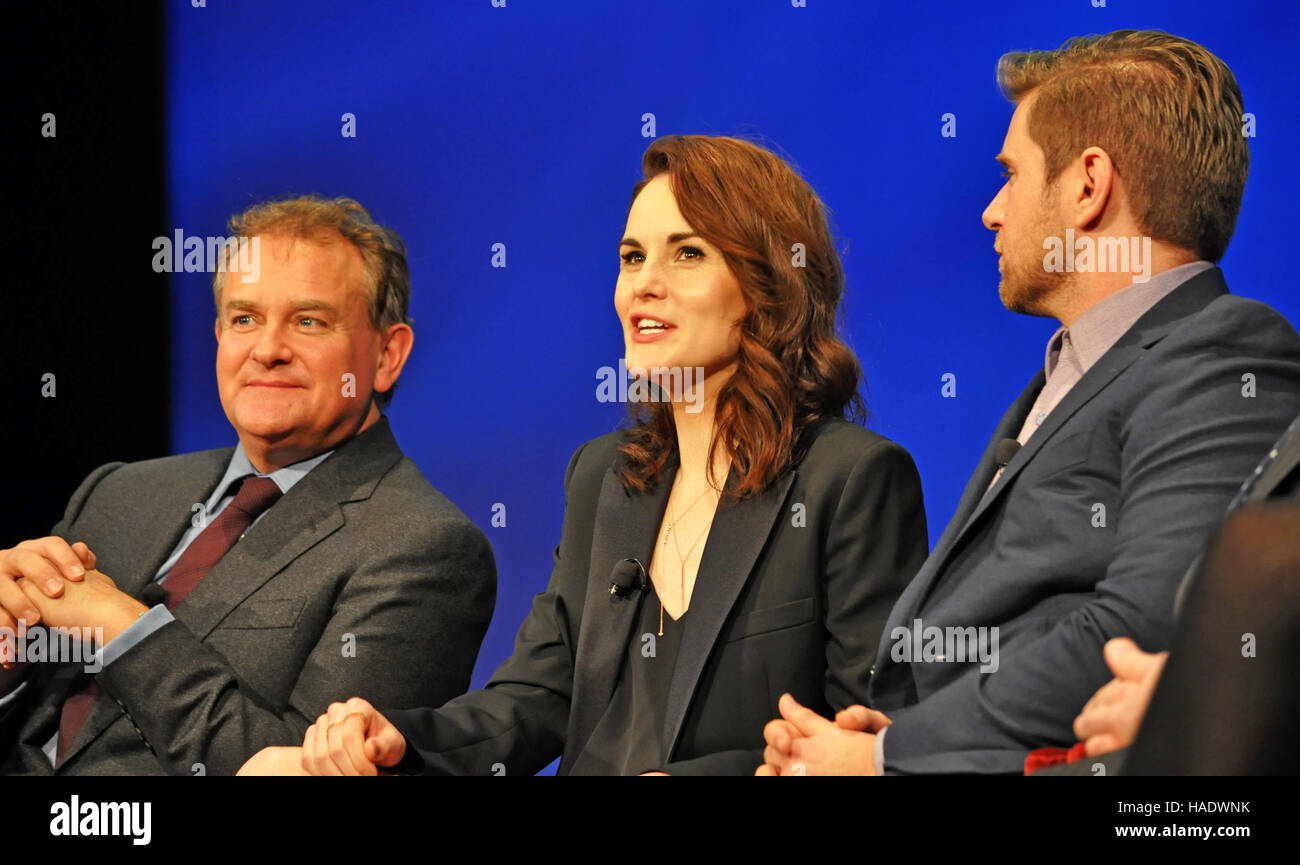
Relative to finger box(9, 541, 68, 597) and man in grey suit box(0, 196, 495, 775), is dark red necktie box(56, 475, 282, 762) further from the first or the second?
finger box(9, 541, 68, 597)

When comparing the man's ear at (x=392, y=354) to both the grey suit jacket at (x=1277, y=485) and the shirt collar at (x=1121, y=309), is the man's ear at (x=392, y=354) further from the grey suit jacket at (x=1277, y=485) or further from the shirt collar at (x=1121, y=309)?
the grey suit jacket at (x=1277, y=485)

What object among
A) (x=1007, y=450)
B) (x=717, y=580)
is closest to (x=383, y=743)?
(x=717, y=580)

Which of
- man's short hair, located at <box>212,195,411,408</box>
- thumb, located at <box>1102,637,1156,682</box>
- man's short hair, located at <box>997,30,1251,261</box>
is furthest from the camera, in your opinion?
man's short hair, located at <box>212,195,411,408</box>

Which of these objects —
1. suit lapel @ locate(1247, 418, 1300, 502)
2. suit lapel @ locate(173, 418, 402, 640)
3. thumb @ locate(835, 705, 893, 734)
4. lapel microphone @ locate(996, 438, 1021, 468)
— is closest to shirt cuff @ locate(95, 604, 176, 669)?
suit lapel @ locate(173, 418, 402, 640)

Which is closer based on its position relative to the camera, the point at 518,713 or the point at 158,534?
the point at 518,713

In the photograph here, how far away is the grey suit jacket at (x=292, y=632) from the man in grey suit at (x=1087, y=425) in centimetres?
94

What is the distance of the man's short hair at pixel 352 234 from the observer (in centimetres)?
321

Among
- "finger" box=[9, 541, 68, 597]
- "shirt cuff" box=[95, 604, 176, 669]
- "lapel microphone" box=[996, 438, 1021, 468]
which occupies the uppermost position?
"lapel microphone" box=[996, 438, 1021, 468]

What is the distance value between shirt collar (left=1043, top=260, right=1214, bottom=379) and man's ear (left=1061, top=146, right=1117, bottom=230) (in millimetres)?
148

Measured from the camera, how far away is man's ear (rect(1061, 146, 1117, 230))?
235 centimetres

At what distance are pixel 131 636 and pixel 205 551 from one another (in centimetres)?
39

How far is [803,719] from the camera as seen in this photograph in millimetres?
2131

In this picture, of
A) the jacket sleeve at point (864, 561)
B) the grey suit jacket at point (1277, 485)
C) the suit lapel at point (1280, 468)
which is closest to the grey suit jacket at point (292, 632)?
the jacket sleeve at point (864, 561)

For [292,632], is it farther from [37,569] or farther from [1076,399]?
[1076,399]
